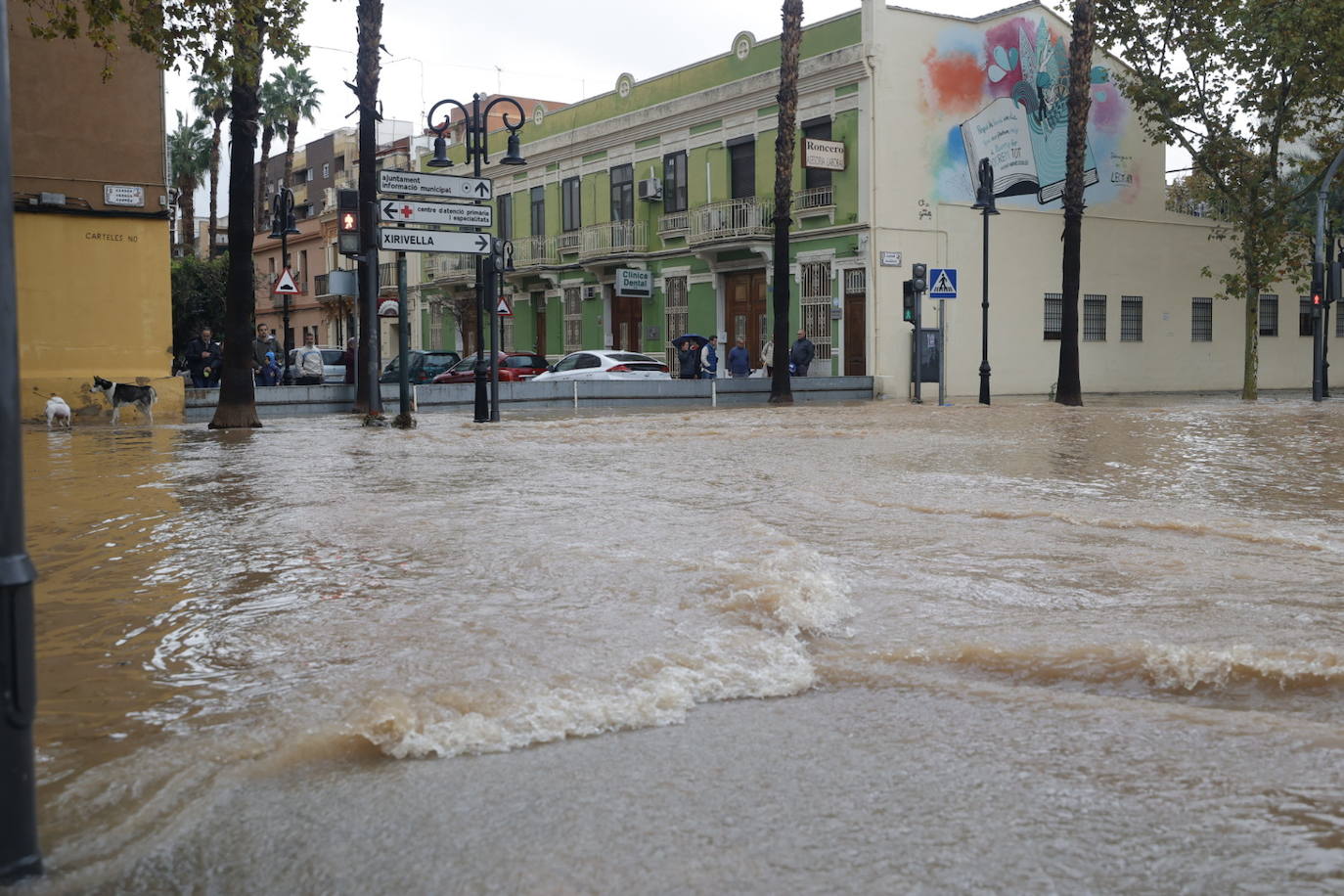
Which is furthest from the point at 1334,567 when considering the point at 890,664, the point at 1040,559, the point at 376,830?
the point at 376,830

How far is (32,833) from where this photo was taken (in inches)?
107

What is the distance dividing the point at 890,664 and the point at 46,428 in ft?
55.9

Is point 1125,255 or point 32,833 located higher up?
point 1125,255

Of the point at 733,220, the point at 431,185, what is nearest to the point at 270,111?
the point at 733,220

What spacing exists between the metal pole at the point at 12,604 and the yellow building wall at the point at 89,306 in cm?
1844

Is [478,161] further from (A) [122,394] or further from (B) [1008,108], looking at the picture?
(B) [1008,108]

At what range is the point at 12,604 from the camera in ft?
8.59

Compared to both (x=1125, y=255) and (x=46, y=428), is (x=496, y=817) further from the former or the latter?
(x=1125, y=255)

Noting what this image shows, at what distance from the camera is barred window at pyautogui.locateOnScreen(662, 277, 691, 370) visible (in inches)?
Result: 1476

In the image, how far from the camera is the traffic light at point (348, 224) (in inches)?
707

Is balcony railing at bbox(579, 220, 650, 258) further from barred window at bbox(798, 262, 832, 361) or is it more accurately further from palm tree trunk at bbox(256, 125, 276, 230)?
palm tree trunk at bbox(256, 125, 276, 230)

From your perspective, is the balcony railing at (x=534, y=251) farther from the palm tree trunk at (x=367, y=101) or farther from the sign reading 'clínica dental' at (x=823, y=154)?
the palm tree trunk at (x=367, y=101)

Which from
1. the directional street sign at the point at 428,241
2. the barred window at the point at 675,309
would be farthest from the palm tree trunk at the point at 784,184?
the directional street sign at the point at 428,241

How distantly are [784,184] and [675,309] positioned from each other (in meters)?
9.73
